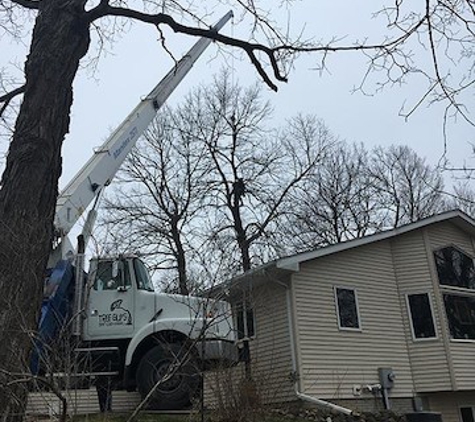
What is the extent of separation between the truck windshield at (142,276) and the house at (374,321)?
2.60 meters

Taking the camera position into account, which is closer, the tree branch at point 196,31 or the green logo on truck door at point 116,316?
the tree branch at point 196,31

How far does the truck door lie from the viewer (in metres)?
10.8

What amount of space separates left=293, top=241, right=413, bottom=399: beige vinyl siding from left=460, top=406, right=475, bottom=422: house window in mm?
2203

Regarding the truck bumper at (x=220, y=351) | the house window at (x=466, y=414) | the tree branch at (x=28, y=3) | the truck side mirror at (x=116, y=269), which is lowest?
the house window at (x=466, y=414)

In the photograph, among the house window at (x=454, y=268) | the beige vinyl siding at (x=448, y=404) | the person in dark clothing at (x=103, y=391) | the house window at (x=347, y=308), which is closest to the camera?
the person in dark clothing at (x=103, y=391)

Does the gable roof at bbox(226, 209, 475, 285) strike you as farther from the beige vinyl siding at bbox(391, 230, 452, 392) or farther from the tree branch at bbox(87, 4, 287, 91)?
the tree branch at bbox(87, 4, 287, 91)

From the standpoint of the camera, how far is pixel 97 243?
29.9 ft

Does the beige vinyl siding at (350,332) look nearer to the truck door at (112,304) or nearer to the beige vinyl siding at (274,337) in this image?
the beige vinyl siding at (274,337)

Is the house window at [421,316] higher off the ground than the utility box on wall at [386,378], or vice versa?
the house window at [421,316]

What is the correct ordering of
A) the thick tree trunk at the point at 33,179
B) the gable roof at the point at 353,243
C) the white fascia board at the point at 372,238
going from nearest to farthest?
the thick tree trunk at the point at 33,179 < the gable roof at the point at 353,243 < the white fascia board at the point at 372,238

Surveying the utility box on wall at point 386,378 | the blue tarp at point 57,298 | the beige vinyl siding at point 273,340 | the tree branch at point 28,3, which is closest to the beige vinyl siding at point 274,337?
the beige vinyl siding at point 273,340

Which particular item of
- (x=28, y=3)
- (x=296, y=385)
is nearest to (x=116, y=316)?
(x=296, y=385)

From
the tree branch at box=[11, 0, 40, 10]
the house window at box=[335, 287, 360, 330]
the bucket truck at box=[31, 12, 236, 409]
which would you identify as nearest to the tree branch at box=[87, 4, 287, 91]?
the tree branch at box=[11, 0, 40, 10]

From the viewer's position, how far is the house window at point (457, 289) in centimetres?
1678
